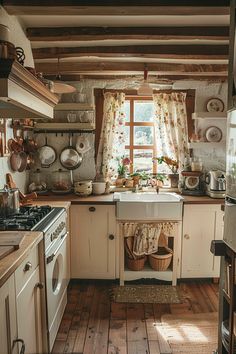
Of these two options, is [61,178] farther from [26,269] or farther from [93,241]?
[26,269]

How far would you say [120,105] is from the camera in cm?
341

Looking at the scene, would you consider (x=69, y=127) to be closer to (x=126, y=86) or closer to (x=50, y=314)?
(x=126, y=86)

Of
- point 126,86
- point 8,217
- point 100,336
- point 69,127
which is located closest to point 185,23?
point 126,86

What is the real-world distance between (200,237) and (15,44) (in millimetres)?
2357

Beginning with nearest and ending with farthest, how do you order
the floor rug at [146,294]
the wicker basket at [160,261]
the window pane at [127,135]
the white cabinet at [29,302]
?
1. the white cabinet at [29,302]
2. the floor rug at [146,294]
3. the wicker basket at [160,261]
4. the window pane at [127,135]

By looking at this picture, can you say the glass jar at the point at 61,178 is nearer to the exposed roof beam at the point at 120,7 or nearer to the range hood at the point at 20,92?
the range hood at the point at 20,92

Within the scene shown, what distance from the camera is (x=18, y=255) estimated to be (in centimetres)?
134

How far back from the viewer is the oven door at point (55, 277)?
189 centimetres

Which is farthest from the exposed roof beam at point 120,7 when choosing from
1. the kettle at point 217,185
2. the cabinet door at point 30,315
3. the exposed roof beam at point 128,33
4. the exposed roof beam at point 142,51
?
the kettle at point 217,185

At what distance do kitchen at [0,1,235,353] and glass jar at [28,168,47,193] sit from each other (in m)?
0.01

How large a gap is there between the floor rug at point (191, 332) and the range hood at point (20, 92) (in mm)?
1912

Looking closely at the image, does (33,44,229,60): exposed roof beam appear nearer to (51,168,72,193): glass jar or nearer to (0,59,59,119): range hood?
(0,59,59,119): range hood

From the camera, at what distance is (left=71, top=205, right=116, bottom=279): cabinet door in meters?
2.89

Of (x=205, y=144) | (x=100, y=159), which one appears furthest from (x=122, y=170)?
(x=205, y=144)
